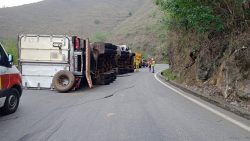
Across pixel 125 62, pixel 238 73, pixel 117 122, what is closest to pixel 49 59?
pixel 238 73

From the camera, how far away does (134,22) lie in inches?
4188

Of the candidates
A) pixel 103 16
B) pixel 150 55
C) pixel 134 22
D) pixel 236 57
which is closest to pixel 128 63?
pixel 236 57

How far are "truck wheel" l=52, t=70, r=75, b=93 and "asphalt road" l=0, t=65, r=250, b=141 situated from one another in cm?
344

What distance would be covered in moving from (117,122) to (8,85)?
3.16m

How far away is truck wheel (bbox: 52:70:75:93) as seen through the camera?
686 inches

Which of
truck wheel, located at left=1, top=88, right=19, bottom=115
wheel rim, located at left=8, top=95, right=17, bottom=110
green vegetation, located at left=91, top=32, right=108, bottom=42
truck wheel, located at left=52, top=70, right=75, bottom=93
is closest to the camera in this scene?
truck wheel, located at left=1, top=88, right=19, bottom=115

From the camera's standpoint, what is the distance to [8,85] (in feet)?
35.7

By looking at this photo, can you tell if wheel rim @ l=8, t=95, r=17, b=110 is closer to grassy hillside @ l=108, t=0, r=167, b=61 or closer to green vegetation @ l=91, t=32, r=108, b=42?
grassy hillside @ l=108, t=0, r=167, b=61

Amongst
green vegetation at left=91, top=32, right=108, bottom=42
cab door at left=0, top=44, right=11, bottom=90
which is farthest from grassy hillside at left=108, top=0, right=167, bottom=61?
cab door at left=0, top=44, right=11, bottom=90

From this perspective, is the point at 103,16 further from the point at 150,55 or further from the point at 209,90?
the point at 209,90

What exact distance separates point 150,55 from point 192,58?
66.3 m

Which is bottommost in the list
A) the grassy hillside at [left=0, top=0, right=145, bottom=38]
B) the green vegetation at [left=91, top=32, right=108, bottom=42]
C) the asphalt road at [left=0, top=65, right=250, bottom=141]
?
the asphalt road at [left=0, top=65, right=250, bottom=141]

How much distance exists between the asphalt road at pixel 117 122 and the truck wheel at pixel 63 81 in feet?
11.3

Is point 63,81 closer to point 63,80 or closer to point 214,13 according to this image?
point 63,80
